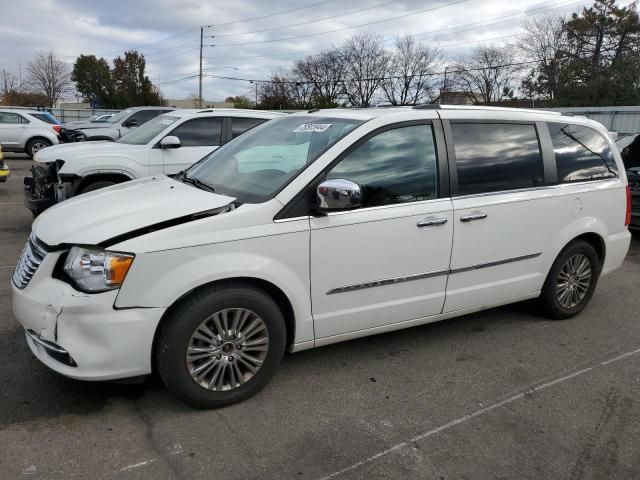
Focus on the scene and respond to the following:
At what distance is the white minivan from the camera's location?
2920 mm

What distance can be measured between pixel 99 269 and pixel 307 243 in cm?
118

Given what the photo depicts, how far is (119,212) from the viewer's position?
3205 millimetres

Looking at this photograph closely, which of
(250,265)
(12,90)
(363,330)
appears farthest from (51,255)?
(12,90)

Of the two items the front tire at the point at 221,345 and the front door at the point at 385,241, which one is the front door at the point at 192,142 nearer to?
the front door at the point at 385,241

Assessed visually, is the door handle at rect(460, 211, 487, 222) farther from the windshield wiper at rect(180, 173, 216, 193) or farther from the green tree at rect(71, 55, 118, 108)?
the green tree at rect(71, 55, 118, 108)

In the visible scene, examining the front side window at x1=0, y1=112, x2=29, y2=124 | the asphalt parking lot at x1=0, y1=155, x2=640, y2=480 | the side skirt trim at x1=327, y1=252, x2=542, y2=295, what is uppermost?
the front side window at x1=0, y1=112, x2=29, y2=124

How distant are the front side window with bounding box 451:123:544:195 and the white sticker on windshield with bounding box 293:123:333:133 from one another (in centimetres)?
94

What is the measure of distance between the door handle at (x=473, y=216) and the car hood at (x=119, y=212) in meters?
1.66

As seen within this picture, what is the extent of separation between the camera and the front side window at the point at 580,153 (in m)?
4.52

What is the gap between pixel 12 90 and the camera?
65250 mm

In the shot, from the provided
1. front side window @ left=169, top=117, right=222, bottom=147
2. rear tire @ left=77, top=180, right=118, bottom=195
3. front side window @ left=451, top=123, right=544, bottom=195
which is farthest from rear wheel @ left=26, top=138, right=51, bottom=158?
front side window @ left=451, top=123, right=544, bottom=195

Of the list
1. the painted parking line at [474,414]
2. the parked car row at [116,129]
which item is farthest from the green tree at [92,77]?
the painted parking line at [474,414]

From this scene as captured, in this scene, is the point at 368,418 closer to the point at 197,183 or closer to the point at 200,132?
the point at 197,183

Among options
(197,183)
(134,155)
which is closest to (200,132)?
(134,155)
